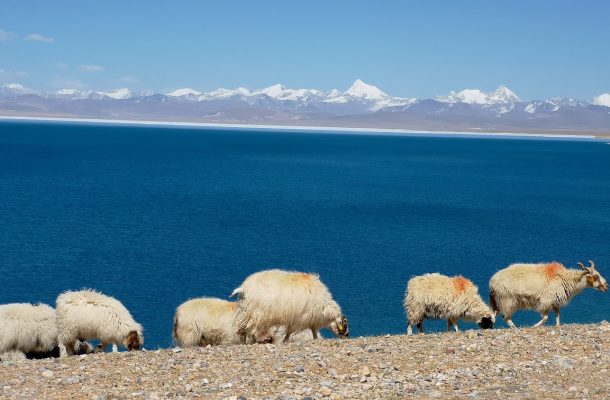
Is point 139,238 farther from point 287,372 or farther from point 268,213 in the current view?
point 287,372

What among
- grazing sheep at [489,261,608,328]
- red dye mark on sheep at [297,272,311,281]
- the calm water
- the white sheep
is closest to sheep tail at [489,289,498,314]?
grazing sheep at [489,261,608,328]

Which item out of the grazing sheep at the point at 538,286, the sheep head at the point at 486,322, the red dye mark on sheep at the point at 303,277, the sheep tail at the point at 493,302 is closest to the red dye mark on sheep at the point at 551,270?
the grazing sheep at the point at 538,286

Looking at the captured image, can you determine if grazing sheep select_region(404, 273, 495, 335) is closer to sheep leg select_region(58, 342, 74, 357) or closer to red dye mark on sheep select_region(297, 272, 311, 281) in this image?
red dye mark on sheep select_region(297, 272, 311, 281)

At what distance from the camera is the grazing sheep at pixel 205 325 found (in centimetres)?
1439

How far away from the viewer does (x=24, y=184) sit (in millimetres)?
72375

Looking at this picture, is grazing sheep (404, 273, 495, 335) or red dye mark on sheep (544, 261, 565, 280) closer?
grazing sheep (404, 273, 495, 335)

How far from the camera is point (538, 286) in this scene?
642 inches

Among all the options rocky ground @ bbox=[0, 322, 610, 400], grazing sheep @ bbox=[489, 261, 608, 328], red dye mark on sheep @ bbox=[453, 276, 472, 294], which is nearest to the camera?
rocky ground @ bbox=[0, 322, 610, 400]

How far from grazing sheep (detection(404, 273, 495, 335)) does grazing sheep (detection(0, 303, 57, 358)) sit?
26.0 feet

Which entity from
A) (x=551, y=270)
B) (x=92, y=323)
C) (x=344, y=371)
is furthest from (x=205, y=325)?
(x=551, y=270)

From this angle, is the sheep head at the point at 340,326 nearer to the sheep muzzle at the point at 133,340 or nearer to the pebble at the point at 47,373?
the sheep muzzle at the point at 133,340

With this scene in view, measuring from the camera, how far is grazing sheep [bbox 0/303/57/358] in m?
14.0

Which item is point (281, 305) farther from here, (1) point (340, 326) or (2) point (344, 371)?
(2) point (344, 371)

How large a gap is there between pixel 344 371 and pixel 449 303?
6273mm
